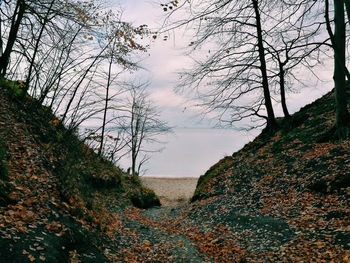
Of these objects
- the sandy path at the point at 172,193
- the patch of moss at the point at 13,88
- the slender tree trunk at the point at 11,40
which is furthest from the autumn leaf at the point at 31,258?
the sandy path at the point at 172,193

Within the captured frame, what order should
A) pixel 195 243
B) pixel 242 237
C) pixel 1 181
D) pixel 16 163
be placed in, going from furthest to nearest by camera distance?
pixel 195 243 → pixel 242 237 → pixel 16 163 → pixel 1 181

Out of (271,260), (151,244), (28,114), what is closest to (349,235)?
(271,260)

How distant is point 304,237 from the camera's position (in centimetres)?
639

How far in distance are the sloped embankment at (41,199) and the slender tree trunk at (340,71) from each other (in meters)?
8.87

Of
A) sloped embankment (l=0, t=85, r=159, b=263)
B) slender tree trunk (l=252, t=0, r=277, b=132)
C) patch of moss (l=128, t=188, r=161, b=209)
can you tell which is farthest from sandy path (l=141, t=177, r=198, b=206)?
sloped embankment (l=0, t=85, r=159, b=263)

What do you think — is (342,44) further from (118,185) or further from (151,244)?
(118,185)

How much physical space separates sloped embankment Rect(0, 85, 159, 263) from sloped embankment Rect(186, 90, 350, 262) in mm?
3357

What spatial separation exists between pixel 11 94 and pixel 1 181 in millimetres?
6111

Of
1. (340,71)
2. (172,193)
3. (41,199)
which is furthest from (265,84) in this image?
(172,193)

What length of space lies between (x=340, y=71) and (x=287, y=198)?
5084 mm

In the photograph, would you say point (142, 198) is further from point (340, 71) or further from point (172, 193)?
point (172, 193)

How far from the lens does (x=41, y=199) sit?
5949 millimetres

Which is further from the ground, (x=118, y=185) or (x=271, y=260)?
(x=118, y=185)

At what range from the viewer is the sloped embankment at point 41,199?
14.6ft
